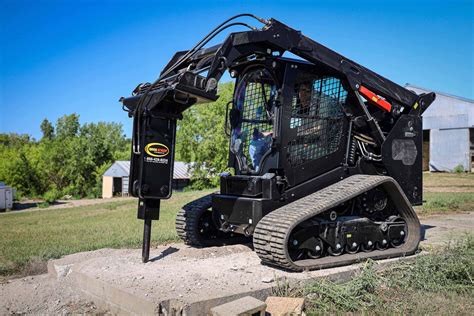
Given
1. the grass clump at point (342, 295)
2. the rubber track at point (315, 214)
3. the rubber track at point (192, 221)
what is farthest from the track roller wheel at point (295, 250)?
the rubber track at point (192, 221)

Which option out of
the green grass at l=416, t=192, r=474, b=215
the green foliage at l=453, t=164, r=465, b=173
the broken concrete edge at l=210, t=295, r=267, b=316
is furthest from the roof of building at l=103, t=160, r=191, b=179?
the broken concrete edge at l=210, t=295, r=267, b=316

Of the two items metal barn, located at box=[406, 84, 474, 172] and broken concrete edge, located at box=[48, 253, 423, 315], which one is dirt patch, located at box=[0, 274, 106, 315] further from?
metal barn, located at box=[406, 84, 474, 172]

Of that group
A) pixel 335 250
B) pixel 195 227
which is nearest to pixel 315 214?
pixel 335 250

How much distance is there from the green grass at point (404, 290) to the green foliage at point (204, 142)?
108 ft

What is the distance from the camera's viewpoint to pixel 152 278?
18.6 feet

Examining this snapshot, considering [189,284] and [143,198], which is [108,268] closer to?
[143,198]

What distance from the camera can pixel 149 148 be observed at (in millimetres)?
6316

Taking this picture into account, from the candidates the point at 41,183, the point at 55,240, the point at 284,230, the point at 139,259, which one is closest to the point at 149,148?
the point at 139,259

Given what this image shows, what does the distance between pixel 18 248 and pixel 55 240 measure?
1378mm

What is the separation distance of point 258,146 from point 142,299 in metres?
3.37

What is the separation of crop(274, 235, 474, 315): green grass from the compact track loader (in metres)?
0.55

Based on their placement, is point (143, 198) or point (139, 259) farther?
point (139, 259)

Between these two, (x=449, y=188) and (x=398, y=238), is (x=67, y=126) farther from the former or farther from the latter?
(x=398, y=238)

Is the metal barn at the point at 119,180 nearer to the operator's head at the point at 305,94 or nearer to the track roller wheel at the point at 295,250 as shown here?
the operator's head at the point at 305,94
